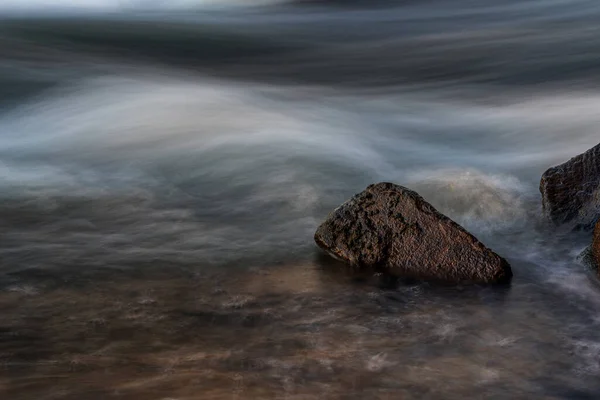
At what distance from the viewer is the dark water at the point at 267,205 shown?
9.59 feet

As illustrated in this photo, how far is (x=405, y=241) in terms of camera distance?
3.78 meters

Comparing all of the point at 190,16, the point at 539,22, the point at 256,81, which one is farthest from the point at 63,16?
the point at 539,22

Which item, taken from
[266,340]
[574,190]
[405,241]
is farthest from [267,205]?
[266,340]

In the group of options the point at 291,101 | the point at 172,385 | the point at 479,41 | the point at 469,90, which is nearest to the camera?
the point at 172,385

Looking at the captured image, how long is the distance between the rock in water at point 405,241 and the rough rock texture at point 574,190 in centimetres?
73

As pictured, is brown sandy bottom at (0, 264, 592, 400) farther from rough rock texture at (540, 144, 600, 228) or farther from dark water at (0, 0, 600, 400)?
rough rock texture at (540, 144, 600, 228)

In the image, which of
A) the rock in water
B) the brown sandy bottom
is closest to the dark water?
the brown sandy bottom

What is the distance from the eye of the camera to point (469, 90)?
26.9ft

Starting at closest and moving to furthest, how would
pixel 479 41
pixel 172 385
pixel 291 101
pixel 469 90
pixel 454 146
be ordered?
pixel 172 385
pixel 454 146
pixel 291 101
pixel 469 90
pixel 479 41

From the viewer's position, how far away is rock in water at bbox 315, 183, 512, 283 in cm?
368

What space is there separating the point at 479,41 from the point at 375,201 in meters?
6.81

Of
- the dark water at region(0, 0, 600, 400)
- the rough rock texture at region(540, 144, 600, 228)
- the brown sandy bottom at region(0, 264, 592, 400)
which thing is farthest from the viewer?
the rough rock texture at region(540, 144, 600, 228)

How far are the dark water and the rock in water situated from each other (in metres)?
0.13

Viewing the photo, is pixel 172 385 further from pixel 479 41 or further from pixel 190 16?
pixel 190 16
